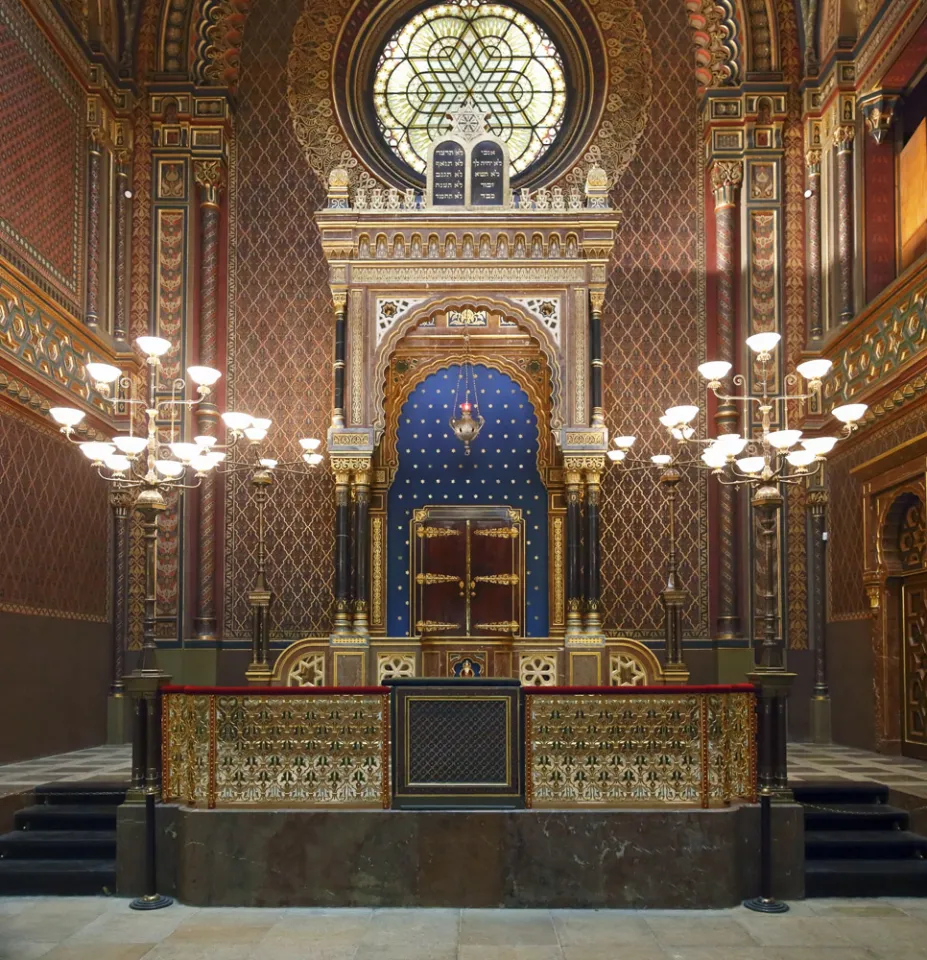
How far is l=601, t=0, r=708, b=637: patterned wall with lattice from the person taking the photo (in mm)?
12727

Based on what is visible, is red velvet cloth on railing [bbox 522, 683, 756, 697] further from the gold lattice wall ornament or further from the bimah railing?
the gold lattice wall ornament

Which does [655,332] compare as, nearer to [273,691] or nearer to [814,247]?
[814,247]

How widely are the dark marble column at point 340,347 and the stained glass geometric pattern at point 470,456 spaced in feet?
3.75

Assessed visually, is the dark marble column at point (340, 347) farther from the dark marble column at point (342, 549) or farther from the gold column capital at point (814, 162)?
the gold column capital at point (814, 162)

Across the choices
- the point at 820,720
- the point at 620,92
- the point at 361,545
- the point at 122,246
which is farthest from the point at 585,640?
the point at 122,246

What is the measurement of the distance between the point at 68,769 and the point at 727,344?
785 centimetres

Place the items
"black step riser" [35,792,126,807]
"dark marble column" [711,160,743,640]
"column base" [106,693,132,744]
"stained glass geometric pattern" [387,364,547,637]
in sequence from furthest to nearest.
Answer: "stained glass geometric pattern" [387,364,547,637] < "dark marble column" [711,160,743,640] < "column base" [106,693,132,744] < "black step riser" [35,792,126,807]

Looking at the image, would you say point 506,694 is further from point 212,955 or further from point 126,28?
point 126,28

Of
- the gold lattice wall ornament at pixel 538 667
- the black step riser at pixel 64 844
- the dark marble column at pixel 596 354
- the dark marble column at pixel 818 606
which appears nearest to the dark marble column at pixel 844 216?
the dark marble column at pixel 818 606

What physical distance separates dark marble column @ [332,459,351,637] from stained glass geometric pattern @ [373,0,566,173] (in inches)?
160

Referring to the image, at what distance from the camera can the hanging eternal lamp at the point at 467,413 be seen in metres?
12.1

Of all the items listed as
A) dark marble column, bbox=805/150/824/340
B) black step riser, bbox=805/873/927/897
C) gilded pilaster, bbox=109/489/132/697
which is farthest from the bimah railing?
dark marble column, bbox=805/150/824/340

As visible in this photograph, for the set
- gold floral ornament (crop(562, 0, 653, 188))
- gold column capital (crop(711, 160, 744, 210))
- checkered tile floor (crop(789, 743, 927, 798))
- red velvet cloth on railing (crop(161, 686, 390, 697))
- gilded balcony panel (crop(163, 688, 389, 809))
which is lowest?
checkered tile floor (crop(789, 743, 927, 798))

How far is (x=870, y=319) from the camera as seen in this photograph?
10.8m
